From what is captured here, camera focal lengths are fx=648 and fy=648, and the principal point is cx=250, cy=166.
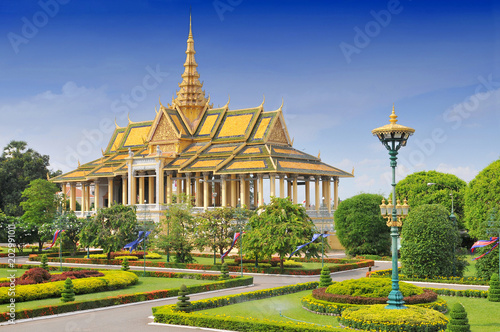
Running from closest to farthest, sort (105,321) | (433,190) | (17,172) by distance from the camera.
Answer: (105,321)
(433,190)
(17,172)

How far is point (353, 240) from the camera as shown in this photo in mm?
50531

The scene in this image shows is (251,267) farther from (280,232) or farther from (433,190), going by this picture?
(433,190)

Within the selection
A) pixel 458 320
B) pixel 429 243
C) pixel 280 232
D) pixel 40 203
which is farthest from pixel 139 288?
pixel 40 203

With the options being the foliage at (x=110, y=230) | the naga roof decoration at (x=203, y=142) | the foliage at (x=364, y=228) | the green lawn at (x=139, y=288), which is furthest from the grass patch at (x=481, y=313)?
the naga roof decoration at (x=203, y=142)

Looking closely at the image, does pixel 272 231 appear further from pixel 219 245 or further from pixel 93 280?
pixel 93 280

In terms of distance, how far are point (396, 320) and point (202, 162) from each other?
1693 inches

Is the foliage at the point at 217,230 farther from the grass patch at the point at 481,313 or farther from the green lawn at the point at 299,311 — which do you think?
the grass patch at the point at 481,313

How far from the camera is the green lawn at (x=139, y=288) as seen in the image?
2656cm

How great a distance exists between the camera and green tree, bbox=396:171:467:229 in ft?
190

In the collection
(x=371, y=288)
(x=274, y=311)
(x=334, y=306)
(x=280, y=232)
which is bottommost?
(x=274, y=311)

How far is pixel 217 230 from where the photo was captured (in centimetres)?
4422

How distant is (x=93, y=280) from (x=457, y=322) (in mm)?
17766

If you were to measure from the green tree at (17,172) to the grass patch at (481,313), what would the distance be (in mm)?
63956

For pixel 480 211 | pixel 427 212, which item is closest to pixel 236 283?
pixel 427 212
